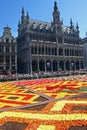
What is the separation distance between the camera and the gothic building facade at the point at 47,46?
81.6 m

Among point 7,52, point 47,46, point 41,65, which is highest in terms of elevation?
point 47,46

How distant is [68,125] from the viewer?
8898 mm

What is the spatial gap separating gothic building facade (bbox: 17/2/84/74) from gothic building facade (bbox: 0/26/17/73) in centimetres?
667

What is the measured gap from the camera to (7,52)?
75250mm

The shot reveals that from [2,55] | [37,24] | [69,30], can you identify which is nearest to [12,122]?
[2,55]

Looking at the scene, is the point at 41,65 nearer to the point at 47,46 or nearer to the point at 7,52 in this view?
the point at 47,46

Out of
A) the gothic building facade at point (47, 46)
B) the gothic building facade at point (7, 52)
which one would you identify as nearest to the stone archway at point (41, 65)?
the gothic building facade at point (47, 46)

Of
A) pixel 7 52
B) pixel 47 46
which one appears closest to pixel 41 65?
pixel 47 46

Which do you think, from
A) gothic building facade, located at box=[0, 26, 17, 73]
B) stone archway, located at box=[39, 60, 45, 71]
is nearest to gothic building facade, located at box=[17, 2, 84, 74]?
stone archway, located at box=[39, 60, 45, 71]

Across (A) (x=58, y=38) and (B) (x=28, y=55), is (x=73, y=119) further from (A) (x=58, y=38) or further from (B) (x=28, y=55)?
(A) (x=58, y=38)

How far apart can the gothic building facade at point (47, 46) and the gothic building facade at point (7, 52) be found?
667 cm

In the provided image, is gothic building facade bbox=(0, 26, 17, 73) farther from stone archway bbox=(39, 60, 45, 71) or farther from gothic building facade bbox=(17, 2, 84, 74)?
stone archway bbox=(39, 60, 45, 71)

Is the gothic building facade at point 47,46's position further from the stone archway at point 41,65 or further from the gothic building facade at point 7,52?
the gothic building facade at point 7,52

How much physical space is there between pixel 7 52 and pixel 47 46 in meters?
17.8
